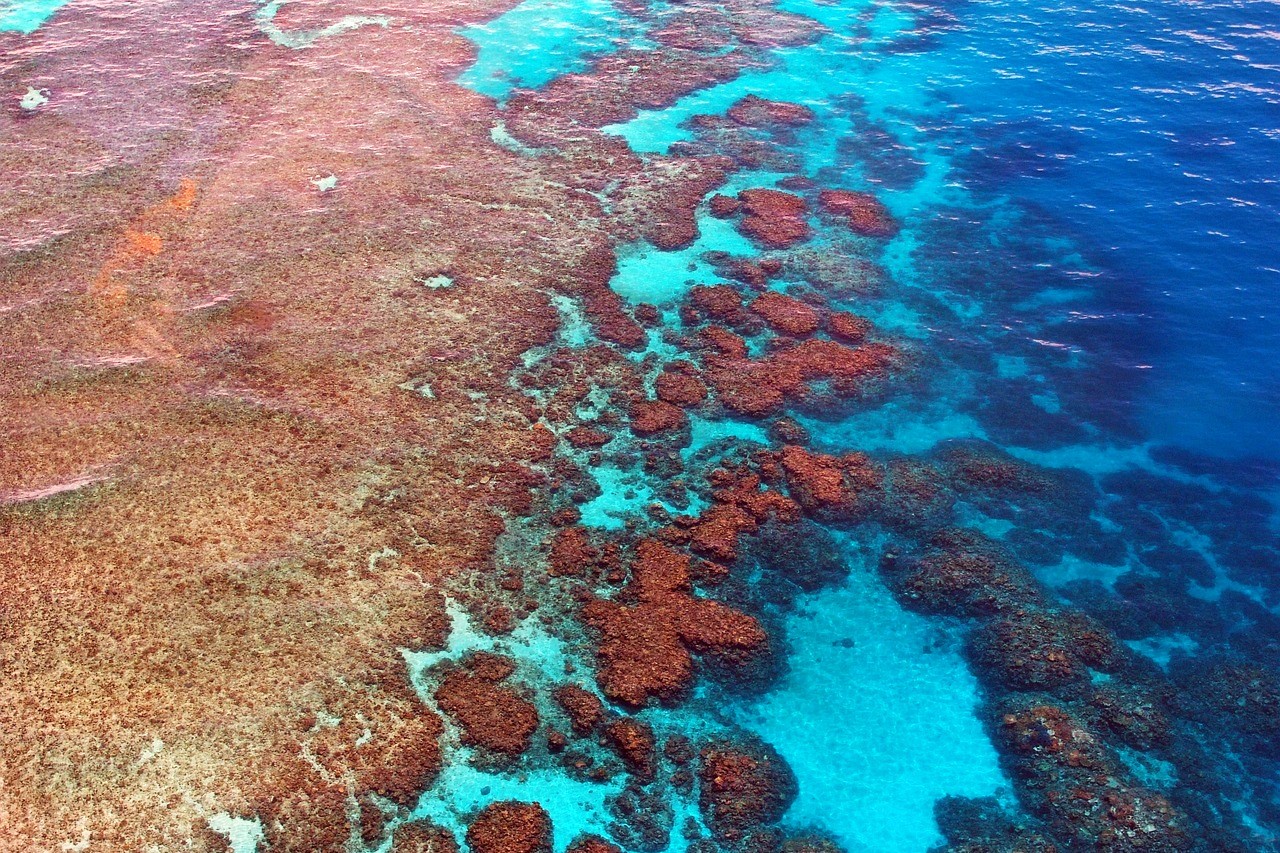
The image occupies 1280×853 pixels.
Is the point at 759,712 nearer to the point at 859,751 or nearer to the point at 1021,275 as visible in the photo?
the point at 859,751

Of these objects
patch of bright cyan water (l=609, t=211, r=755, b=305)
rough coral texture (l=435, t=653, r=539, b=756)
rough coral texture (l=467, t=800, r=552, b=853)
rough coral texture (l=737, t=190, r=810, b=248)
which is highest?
rough coral texture (l=737, t=190, r=810, b=248)

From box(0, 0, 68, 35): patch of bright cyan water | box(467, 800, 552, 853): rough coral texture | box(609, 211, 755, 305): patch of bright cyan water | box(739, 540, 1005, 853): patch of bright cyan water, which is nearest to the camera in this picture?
box(467, 800, 552, 853): rough coral texture

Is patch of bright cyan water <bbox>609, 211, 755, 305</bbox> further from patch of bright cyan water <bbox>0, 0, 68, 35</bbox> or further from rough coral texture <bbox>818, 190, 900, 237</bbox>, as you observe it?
→ patch of bright cyan water <bbox>0, 0, 68, 35</bbox>

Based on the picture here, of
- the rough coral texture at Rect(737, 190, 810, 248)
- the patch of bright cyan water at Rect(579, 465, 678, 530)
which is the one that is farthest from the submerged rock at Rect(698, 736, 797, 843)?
the rough coral texture at Rect(737, 190, 810, 248)

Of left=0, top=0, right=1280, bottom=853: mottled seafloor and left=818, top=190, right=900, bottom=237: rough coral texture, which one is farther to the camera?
left=818, top=190, right=900, bottom=237: rough coral texture

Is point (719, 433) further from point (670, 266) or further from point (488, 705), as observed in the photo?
point (488, 705)

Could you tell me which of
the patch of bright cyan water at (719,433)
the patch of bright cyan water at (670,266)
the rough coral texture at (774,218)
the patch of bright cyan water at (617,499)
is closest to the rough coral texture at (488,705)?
the patch of bright cyan water at (617,499)

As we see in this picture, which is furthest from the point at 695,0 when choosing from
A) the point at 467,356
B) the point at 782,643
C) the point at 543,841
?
the point at 543,841
